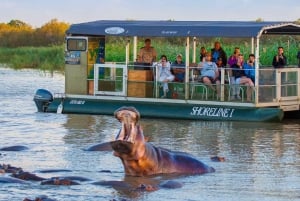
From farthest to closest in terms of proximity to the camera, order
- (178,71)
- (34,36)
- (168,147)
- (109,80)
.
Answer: (34,36) < (109,80) < (178,71) < (168,147)

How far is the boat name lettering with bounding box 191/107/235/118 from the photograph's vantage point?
22.2 metres

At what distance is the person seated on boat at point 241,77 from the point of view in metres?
22.1

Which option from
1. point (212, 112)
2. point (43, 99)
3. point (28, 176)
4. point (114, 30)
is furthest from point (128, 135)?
point (43, 99)

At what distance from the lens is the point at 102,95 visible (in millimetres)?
24250

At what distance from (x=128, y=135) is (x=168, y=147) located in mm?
5387

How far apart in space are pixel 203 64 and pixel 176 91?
0.94 m

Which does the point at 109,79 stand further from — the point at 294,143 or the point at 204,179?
the point at 204,179

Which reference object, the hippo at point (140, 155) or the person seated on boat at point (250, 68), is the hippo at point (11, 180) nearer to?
the hippo at point (140, 155)

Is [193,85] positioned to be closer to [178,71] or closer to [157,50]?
[178,71]

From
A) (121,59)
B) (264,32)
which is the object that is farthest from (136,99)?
(121,59)

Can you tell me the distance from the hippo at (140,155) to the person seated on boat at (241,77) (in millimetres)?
7554

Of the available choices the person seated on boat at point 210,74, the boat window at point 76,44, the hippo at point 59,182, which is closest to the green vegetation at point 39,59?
the boat window at point 76,44

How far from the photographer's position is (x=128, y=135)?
41.2 ft

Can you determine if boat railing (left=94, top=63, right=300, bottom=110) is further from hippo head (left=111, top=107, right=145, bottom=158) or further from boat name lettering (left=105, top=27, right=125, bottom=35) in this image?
hippo head (left=111, top=107, right=145, bottom=158)
